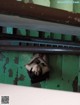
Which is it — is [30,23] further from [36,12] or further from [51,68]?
[51,68]

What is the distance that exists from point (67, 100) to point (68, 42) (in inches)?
9.8

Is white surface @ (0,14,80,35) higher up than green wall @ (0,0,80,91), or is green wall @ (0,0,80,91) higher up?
white surface @ (0,14,80,35)

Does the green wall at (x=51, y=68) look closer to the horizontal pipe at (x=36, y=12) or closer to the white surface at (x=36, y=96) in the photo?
the white surface at (x=36, y=96)

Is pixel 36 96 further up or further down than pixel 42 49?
further down

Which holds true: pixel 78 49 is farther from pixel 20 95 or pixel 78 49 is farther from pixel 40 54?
pixel 20 95

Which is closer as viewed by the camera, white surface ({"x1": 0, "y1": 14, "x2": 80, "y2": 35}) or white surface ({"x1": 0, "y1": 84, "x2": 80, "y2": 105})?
white surface ({"x1": 0, "y1": 14, "x2": 80, "y2": 35})

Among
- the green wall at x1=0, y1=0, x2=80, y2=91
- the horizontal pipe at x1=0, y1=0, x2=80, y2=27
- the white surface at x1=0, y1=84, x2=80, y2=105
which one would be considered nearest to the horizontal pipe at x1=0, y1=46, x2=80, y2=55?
the green wall at x1=0, y1=0, x2=80, y2=91

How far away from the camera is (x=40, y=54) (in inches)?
33.5

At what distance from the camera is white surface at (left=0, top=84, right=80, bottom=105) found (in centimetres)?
83

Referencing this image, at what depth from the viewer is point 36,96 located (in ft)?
2.94

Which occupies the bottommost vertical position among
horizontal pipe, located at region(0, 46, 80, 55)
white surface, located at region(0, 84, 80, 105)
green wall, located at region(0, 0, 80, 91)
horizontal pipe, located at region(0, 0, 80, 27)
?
white surface, located at region(0, 84, 80, 105)

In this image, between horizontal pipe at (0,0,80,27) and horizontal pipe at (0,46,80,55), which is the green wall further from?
horizontal pipe at (0,0,80,27)

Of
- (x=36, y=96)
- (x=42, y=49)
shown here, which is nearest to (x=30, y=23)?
(x=42, y=49)

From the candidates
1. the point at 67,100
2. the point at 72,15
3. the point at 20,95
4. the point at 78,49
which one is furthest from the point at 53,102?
the point at 72,15
